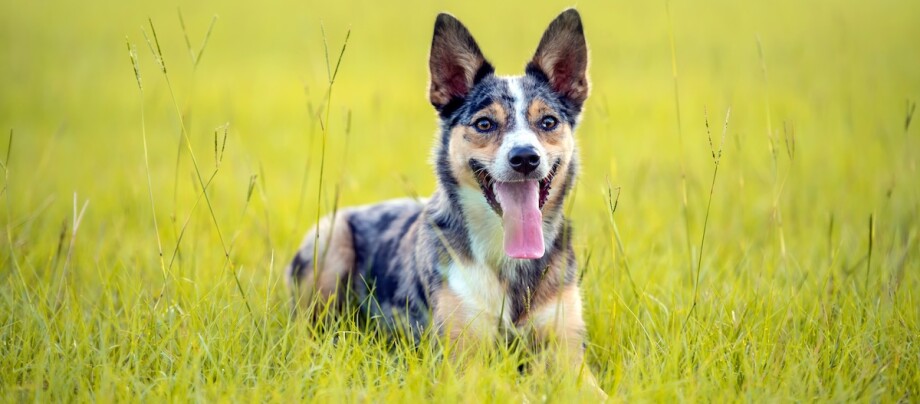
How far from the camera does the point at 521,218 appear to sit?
4266mm

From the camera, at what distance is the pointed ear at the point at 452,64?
15.2 feet

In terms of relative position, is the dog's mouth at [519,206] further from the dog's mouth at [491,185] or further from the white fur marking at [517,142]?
the white fur marking at [517,142]

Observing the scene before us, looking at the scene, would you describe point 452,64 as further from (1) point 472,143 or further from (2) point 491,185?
(2) point 491,185

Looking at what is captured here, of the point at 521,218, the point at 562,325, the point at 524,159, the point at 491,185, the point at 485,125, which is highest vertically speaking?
the point at 485,125

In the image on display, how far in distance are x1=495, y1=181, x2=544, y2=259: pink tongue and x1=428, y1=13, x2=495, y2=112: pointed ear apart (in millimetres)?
766

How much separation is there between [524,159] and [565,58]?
1016 mm

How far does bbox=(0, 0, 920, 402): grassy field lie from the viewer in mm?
3873

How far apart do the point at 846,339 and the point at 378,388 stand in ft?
7.60

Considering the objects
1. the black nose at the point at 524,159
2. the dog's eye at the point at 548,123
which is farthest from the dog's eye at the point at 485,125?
the black nose at the point at 524,159

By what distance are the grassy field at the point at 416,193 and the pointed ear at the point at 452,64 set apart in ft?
2.47

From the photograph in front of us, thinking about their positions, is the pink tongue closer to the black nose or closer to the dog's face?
the dog's face

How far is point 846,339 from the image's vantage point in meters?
4.11

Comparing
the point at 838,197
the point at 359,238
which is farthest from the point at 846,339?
the point at 838,197

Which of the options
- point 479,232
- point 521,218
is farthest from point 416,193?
point 521,218
